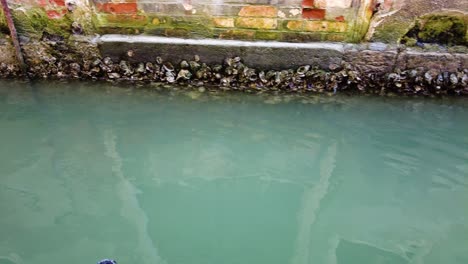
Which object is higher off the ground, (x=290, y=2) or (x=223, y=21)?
(x=290, y=2)

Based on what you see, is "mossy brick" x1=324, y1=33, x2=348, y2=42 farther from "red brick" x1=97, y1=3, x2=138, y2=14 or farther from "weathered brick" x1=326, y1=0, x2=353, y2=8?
"red brick" x1=97, y1=3, x2=138, y2=14

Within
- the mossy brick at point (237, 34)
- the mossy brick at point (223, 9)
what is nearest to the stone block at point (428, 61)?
the mossy brick at point (237, 34)

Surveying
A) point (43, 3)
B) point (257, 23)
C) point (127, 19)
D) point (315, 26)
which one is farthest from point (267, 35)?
point (43, 3)

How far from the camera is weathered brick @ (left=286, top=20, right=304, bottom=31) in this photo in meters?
2.96

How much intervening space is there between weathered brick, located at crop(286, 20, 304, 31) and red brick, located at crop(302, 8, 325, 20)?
0.05 meters

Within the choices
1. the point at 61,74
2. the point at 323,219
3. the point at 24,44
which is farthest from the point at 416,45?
the point at 24,44

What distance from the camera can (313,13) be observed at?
2.91m

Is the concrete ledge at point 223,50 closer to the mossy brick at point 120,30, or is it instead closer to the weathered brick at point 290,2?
the mossy brick at point 120,30

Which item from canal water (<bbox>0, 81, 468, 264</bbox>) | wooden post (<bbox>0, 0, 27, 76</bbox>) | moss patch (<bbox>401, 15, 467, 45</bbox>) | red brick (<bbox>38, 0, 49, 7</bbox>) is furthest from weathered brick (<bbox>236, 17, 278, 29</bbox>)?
wooden post (<bbox>0, 0, 27, 76</bbox>)

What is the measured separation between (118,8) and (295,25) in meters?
1.20

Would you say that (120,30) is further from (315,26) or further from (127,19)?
(315,26)

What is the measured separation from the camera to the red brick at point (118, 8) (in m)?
2.98

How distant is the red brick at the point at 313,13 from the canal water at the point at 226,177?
1.76 feet

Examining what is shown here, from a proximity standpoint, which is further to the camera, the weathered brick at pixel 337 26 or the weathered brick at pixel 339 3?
the weathered brick at pixel 337 26
